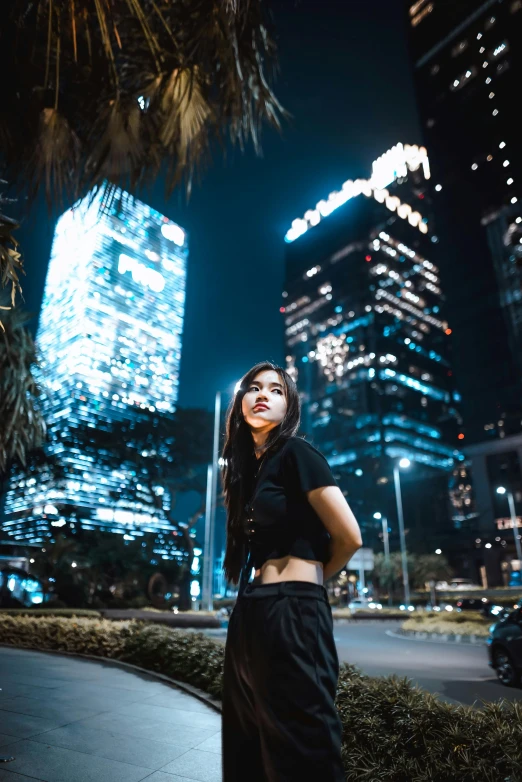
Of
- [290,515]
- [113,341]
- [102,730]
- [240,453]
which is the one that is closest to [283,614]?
[290,515]

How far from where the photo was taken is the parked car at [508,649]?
825 cm

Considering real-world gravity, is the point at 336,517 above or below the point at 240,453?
below

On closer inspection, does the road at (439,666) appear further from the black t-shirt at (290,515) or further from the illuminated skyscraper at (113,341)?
the illuminated skyscraper at (113,341)

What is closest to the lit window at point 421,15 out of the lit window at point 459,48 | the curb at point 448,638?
the lit window at point 459,48

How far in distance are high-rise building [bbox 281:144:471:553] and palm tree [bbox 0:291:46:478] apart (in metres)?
75.4

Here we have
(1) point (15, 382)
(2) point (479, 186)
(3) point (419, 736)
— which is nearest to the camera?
(3) point (419, 736)

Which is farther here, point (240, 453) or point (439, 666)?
point (439, 666)

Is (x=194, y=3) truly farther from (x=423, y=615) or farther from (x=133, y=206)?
(x=423, y=615)

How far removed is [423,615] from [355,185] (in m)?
111

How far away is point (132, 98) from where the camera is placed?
11.9 ft

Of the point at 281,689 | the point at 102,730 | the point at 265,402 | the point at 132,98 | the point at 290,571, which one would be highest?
the point at 132,98

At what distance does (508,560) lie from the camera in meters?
56.9

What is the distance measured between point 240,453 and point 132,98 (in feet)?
9.52

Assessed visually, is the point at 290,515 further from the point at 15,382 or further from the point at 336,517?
the point at 15,382
